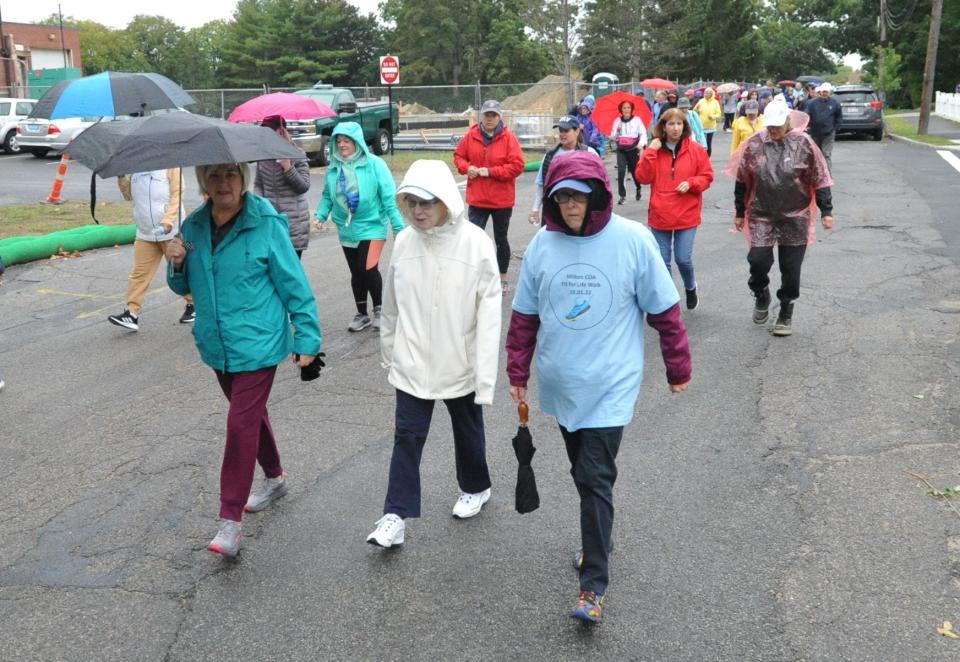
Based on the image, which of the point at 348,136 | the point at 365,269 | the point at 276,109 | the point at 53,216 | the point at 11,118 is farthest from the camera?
the point at 11,118

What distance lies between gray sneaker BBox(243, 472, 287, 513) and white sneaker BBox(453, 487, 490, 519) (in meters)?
0.91

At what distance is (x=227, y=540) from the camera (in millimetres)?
4066

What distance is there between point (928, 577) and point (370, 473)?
8.93 feet

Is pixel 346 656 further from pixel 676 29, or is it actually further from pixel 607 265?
pixel 676 29

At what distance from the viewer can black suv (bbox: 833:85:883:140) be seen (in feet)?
95.6

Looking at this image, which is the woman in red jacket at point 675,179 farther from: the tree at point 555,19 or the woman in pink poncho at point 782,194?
the tree at point 555,19

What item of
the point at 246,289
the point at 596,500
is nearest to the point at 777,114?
the point at 596,500

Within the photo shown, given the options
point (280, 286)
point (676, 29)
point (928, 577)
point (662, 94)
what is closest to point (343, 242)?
point (280, 286)

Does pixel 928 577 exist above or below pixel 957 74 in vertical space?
below

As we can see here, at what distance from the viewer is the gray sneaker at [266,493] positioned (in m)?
4.59

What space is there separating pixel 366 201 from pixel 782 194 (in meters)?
3.28

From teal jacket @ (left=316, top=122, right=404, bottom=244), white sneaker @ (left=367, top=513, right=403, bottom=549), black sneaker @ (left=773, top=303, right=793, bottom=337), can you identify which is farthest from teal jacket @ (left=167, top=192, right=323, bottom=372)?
black sneaker @ (left=773, top=303, right=793, bottom=337)

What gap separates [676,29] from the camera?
2354 inches

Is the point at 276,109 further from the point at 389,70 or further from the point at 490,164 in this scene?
the point at 389,70
